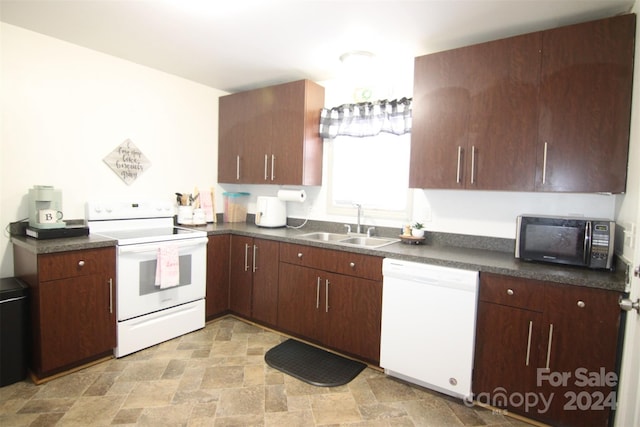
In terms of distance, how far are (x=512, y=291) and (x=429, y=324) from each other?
511mm

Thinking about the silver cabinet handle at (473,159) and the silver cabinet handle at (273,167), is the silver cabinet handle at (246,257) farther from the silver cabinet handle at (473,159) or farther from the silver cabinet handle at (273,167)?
the silver cabinet handle at (473,159)

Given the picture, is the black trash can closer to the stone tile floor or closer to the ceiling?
the stone tile floor

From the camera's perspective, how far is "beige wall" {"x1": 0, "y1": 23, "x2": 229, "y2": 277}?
238cm

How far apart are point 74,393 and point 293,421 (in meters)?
1.35

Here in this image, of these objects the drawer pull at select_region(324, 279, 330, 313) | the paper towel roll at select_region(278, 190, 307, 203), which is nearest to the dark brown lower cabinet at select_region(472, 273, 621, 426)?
the drawer pull at select_region(324, 279, 330, 313)

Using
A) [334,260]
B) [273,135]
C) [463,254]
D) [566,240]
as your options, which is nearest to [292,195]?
[273,135]

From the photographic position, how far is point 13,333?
82.0 inches

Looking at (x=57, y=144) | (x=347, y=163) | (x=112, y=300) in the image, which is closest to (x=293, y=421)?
(x=112, y=300)

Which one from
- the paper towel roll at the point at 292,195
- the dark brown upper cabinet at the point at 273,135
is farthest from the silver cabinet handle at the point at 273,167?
the paper towel roll at the point at 292,195

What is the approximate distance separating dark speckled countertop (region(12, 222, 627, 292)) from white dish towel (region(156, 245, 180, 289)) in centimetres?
36

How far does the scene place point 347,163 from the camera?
10.5ft

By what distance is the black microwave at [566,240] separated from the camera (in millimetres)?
1824

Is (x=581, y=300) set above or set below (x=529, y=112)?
below

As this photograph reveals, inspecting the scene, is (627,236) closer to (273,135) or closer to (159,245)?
(273,135)
